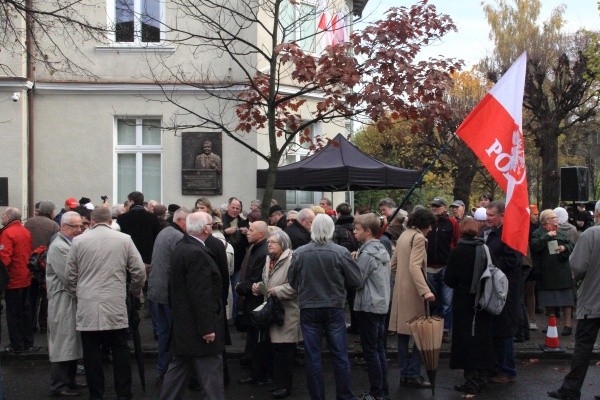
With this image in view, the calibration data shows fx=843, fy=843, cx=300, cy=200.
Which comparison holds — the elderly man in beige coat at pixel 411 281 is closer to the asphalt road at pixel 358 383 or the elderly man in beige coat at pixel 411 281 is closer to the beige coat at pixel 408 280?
the beige coat at pixel 408 280

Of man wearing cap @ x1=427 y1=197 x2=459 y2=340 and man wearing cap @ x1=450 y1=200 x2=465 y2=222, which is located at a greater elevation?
man wearing cap @ x1=450 y1=200 x2=465 y2=222

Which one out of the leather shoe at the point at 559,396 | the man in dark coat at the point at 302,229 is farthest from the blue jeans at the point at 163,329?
the leather shoe at the point at 559,396

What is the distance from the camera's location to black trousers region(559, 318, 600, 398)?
848cm

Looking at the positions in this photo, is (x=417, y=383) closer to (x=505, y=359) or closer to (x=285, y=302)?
(x=505, y=359)

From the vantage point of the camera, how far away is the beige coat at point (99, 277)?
839 centimetres

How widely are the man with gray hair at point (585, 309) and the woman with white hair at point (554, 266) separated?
3674 mm

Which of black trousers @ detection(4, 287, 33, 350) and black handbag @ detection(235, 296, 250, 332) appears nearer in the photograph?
black handbag @ detection(235, 296, 250, 332)

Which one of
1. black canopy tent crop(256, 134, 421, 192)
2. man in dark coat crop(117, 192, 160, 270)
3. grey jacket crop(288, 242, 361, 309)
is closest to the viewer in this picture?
grey jacket crop(288, 242, 361, 309)

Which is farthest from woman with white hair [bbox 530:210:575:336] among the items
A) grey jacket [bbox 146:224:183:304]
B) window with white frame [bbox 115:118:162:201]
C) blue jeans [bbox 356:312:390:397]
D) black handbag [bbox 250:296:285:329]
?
window with white frame [bbox 115:118:162:201]

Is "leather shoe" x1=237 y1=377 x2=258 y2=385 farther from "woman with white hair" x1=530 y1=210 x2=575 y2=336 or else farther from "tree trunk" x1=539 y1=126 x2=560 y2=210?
"tree trunk" x1=539 y1=126 x2=560 y2=210

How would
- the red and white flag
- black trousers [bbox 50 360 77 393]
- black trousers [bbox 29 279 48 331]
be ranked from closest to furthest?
the red and white flag < black trousers [bbox 50 360 77 393] < black trousers [bbox 29 279 48 331]

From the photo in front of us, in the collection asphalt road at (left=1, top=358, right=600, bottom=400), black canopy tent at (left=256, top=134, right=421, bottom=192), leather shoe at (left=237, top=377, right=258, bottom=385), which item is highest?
black canopy tent at (left=256, top=134, right=421, bottom=192)

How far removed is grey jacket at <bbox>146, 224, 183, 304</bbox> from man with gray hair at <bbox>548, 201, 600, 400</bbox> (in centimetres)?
424

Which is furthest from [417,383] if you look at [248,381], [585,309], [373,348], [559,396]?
[585,309]
